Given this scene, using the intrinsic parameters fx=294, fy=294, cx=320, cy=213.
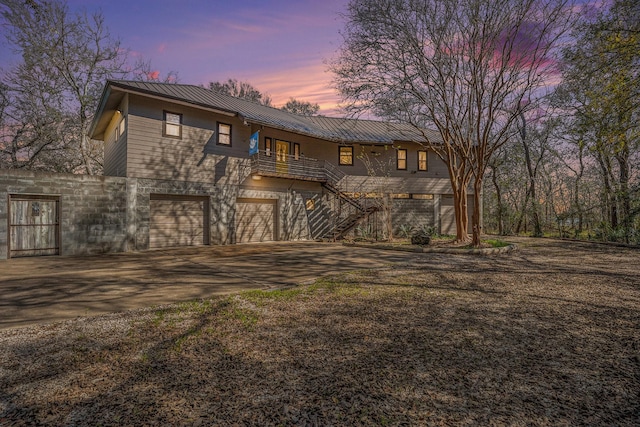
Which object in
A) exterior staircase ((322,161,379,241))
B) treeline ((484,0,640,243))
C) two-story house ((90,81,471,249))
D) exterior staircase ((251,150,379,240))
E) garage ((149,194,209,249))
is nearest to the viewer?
treeline ((484,0,640,243))

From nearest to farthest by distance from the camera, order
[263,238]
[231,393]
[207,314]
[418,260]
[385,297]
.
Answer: [231,393]
[207,314]
[385,297]
[418,260]
[263,238]

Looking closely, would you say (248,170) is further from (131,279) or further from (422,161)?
(422,161)

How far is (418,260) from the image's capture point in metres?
10.1

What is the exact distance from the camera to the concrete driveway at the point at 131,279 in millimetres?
4809

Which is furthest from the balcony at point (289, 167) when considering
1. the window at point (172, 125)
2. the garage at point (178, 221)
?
the window at point (172, 125)

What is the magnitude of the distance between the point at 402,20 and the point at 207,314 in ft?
44.2

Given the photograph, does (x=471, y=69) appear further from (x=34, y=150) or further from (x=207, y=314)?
(x=34, y=150)

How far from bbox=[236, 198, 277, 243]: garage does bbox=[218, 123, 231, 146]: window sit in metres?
3.17

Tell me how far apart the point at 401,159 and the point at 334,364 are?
20897mm

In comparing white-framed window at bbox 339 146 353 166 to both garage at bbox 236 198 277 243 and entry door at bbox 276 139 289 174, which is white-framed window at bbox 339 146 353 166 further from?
garage at bbox 236 198 277 243

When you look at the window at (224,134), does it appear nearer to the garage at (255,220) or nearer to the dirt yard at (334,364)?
the garage at (255,220)

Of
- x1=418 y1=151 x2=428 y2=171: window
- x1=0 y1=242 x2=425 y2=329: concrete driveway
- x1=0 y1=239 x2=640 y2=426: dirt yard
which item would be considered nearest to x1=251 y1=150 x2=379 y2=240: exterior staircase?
x1=418 y1=151 x2=428 y2=171: window

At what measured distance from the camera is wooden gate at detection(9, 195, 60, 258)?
1066 cm

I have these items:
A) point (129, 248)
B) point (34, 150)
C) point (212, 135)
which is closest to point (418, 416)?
point (129, 248)
